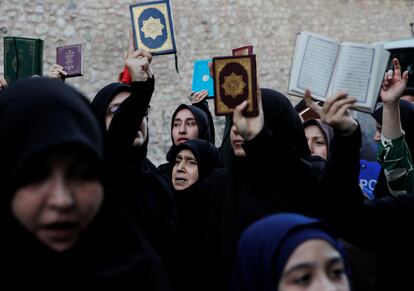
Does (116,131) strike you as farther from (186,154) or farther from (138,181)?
(186,154)

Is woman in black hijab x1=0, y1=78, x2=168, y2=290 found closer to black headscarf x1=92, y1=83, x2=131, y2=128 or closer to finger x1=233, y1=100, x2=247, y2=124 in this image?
finger x1=233, y1=100, x2=247, y2=124

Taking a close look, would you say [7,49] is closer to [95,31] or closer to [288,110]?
[288,110]

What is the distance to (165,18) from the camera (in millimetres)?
4191

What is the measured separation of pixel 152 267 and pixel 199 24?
12.0 meters

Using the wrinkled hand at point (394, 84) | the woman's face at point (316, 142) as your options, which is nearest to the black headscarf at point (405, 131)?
the wrinkled hand at point (394, 84)

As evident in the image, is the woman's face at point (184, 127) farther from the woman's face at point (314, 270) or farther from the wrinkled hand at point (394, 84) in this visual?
the woman's face at point (314, 270)

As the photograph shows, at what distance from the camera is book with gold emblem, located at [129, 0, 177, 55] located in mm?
3975

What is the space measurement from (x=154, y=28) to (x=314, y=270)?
7.63ft

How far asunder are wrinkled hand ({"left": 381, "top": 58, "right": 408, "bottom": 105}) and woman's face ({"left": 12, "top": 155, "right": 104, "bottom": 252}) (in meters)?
Result: 1.76

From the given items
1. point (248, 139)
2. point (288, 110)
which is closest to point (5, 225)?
point (248, 139)

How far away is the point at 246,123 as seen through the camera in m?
2.71

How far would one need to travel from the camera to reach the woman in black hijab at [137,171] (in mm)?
2867

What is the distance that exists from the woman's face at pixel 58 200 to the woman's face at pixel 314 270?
2.08 ft

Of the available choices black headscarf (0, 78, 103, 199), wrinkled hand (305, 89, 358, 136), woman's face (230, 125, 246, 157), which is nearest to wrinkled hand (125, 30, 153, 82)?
woman's face (230, 125, 246, 157)
